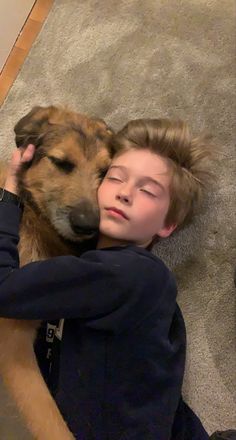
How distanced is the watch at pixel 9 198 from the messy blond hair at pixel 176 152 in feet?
1.35

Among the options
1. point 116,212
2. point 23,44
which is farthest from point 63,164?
point 23,44

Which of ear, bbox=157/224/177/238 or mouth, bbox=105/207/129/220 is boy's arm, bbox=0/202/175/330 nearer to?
mouth, bbox=105/207/129/220

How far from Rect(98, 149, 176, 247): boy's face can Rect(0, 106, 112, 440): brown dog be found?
0.18 feet

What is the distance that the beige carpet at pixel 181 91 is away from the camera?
7.14 ft

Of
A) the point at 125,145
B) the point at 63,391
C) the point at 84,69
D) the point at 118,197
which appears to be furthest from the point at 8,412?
the point at 84,69

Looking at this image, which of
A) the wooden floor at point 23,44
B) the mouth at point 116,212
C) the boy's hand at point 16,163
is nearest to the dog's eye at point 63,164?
the boy's hand at point 16,163

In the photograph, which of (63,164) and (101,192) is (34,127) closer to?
(63,164)

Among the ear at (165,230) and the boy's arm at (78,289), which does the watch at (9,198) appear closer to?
the boy's arm at (78,289)

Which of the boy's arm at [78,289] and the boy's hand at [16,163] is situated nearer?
the boy's arm at [78,289]

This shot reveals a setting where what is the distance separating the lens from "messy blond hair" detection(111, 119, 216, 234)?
1812 millimetres

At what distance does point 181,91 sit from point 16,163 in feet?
3.30

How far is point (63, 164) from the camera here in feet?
5.90

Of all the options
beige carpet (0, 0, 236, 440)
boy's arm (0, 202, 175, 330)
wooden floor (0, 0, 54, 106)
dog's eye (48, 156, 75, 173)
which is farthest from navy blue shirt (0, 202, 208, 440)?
wooden floor (0, 0, 54, 106)

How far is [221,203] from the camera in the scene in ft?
7.60
